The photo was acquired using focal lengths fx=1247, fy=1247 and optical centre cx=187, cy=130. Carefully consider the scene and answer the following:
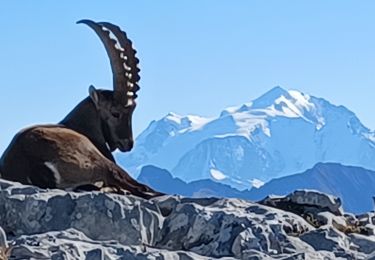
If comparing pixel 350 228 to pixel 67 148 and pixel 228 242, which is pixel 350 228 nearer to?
pixel 228 242

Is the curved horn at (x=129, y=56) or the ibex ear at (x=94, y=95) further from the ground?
the curved horn at (x=129, y=56)

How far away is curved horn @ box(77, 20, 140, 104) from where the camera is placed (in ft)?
55.6

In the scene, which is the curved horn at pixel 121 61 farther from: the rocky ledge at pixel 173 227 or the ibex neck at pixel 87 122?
the rocky ledge at pixel 173 227

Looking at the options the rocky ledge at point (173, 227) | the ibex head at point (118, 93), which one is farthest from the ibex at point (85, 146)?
the rocky ledge at point (173, 227)

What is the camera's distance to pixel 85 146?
14703mm

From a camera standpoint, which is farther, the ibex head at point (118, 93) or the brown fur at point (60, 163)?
the ibex head at point (118, 93)

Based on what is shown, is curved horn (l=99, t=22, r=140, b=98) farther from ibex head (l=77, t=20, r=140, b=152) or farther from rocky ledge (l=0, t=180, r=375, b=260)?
rocky ledge (l=0, t=180, r=375, b=260)

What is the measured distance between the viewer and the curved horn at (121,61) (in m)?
16.9

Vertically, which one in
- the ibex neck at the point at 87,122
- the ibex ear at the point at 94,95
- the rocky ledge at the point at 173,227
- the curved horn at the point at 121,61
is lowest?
the rocky ledge at the point at 173,227

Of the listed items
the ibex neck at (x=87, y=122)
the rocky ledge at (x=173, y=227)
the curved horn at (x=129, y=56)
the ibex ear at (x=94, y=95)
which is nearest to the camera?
the rocky ledge at (x=173, y=227)

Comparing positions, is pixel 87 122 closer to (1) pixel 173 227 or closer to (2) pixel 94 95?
(2) pixel 94 95

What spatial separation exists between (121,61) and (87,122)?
102 cm

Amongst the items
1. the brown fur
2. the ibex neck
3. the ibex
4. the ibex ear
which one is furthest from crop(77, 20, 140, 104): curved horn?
the brown fur

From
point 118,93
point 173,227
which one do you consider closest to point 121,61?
point 118,93
